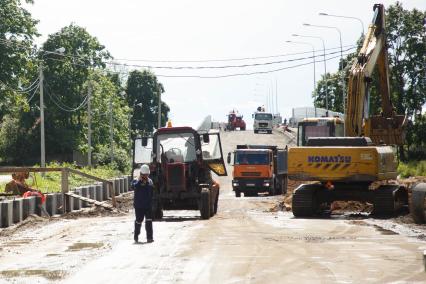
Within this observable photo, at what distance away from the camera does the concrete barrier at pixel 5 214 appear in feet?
84.9

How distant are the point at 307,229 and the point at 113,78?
115m

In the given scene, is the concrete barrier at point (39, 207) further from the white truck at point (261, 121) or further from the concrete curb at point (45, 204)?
the white truck at point (261, 121)

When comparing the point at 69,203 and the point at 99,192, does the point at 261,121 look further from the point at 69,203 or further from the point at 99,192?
the point at 69,203

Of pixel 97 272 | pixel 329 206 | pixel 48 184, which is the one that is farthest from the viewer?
pixel 48 184

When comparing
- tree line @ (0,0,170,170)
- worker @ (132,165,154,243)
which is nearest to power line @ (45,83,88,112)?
tree line @ (0,0,170,170)

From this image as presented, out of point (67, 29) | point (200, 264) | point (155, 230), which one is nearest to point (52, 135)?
point (67, 29)

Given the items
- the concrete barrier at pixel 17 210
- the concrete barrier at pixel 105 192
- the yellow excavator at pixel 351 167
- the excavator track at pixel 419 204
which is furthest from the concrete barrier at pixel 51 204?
the excavator track at pixel 419 204

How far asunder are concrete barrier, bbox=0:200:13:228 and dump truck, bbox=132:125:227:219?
14.4 feet

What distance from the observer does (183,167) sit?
91.6 feet

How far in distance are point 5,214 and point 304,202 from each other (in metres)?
8.86

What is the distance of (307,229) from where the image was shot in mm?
22766

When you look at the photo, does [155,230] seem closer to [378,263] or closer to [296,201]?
[296,201]

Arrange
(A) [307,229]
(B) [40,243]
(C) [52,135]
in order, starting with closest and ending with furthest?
1. (B) [40,243]
2. (A) [307,229]
3. (C) [52,135]

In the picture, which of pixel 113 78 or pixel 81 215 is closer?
pixel 81 215
